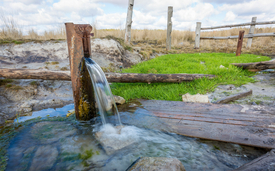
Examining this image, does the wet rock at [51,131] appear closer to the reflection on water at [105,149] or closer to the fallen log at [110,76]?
the reflection on water at [105,149]

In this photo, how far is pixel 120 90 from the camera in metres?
4.41

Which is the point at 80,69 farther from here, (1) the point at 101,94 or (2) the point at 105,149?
(2) the point at 105,149

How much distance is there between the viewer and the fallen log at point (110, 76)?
157 inches

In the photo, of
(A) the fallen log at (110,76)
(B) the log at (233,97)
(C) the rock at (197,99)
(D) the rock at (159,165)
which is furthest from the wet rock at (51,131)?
(B) the log at (233,97)

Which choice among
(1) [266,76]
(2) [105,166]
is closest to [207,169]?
(2) [105,166]

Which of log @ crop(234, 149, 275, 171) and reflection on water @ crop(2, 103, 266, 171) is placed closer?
log @ crop(234, 149, 275, 171)

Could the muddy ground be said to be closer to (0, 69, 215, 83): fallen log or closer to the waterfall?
(0, 69, 215, 83): fallen log

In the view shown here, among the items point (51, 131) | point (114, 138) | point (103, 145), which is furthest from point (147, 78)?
point (51, 131)

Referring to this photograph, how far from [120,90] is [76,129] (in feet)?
6.06

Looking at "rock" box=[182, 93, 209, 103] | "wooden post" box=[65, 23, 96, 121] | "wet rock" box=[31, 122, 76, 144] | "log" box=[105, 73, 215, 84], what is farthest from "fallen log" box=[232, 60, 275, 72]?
"wet rock" box=[31, 122, 76, 144]

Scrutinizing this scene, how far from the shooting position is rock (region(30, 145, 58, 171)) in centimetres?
201

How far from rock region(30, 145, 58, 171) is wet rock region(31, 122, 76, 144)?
0.18 m

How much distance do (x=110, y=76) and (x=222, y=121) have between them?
2815 millimetres

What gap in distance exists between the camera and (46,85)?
4766mm
